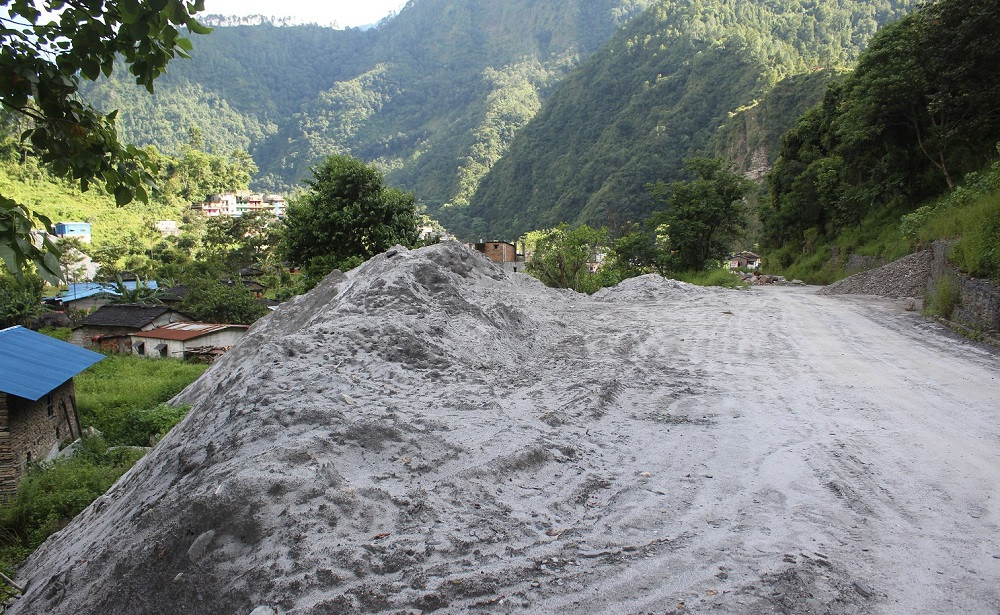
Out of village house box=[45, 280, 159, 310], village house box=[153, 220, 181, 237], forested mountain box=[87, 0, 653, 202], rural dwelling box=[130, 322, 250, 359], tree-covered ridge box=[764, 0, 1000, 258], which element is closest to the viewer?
tree-covered ridge box=[764, 0, 1000, 258]

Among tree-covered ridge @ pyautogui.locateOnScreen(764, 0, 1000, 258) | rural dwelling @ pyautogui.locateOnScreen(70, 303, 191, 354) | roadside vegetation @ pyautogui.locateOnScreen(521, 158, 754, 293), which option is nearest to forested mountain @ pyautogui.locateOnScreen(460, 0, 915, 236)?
roadside vegetation @ pyautogui.locateOnScreen(521, 158, 754, 293)

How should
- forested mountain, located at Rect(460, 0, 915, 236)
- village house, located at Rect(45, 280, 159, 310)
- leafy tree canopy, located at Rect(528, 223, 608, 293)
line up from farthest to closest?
1. forested mountain, located at Rect(460, 0, 915, 236)
2. village house, located at Rect(45, 280, 159, 310)
3. leafy tree canopy, located at Rect(528, 223, 608, 293)

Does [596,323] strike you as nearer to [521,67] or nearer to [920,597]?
[920,597]

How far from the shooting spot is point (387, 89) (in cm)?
15912

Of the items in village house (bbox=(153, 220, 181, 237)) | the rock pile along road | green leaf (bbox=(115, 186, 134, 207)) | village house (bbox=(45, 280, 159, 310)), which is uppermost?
green leaf (bbox=(115, 186, 134, 207))

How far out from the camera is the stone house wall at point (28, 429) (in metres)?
11.4

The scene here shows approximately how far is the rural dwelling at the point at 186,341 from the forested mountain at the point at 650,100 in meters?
42.9

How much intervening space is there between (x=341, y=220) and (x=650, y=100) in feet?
232

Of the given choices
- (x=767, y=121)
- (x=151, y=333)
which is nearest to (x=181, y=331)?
(x=151, y=333)

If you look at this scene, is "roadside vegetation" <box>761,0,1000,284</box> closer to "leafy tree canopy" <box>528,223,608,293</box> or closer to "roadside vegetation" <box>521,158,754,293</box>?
"roadside vegetation" <box>521,158,754,293</box>

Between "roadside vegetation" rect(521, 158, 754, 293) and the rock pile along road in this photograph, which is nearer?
the rock pile along road

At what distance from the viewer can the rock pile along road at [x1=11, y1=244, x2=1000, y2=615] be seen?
101 inches

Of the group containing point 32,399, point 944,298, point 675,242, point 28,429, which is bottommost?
point 28,429

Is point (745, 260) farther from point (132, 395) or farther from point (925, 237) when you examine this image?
point (132, 395)
